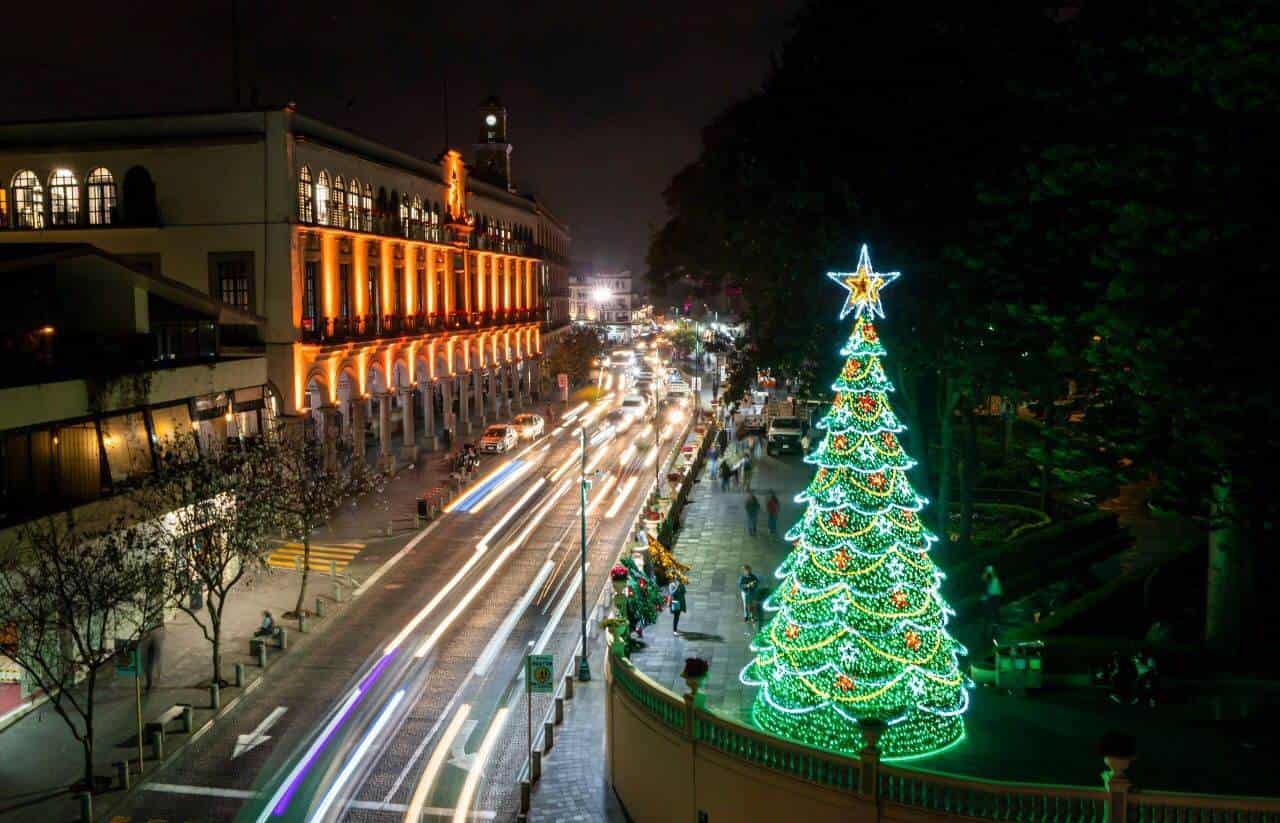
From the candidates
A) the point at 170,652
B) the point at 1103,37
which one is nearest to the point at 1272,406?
the point at 1103,37

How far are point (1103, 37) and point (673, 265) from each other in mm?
20994

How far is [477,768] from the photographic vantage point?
61.8 feet

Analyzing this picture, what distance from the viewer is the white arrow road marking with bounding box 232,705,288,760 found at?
19.8 m

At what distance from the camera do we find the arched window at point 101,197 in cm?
4019

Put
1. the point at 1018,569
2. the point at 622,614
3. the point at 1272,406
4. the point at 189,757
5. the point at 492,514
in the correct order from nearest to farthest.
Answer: the point at 1272,406 < the point at 189,757 < the point at 622,614 < the point at 1018,569 < the point at 492,514

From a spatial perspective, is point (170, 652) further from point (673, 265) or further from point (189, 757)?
point (673, 265)

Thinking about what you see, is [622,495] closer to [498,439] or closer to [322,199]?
[498,439]

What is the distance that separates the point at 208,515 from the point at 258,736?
18.5ft

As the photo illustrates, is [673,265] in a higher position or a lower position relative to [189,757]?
higher

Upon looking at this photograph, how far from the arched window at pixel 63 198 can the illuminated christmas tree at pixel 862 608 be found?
115 feet

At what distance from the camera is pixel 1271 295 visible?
1602cm

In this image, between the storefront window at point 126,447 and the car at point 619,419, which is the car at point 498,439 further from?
the storefront window at point 126,447

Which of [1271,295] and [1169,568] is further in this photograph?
[1169,568]

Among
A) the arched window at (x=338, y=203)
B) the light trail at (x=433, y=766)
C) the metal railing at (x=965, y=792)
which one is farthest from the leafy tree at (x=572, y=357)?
the metal railing at (x=965, y=792)
